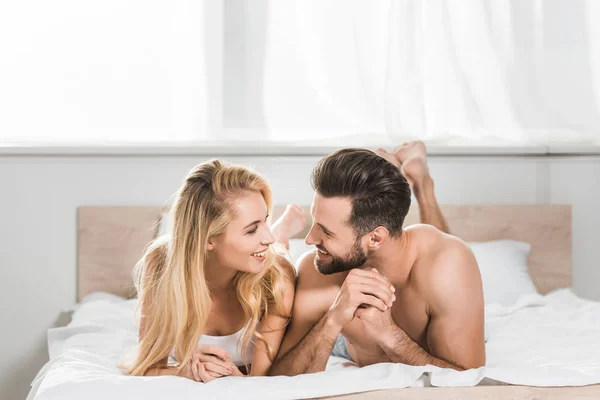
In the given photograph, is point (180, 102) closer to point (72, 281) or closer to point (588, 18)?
point (72, 281)

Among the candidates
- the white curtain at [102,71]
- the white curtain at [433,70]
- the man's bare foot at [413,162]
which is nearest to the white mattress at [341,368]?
the man's bare foot at [413,162]

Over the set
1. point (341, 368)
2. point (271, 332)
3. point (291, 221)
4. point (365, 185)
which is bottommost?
point (341, 368)

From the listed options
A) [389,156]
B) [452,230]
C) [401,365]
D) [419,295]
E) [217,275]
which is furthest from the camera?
[452,230]

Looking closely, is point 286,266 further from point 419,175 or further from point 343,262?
point 419,175

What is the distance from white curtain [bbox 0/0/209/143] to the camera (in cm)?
291

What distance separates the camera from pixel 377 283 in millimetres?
1768

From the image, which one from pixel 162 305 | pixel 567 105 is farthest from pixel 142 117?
pixel 567 105

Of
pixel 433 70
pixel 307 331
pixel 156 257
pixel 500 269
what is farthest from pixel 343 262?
pixel 433 70

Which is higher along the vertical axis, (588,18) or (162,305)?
(588,18)

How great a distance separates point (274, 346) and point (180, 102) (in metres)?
1.34

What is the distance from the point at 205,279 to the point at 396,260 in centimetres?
51

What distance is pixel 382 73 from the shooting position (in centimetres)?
310

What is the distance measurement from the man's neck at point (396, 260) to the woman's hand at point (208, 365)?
18.6 inches

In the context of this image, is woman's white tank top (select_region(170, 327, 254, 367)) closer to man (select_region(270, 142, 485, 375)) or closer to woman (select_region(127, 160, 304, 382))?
woman (select_region(127, 160, 304, 382))
